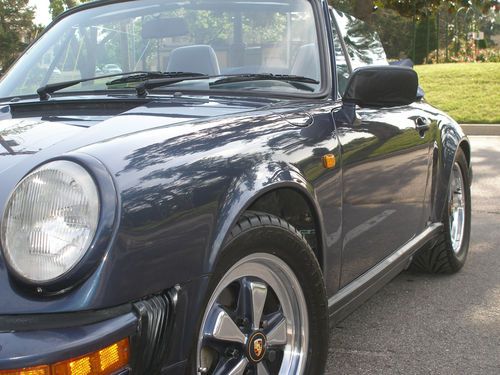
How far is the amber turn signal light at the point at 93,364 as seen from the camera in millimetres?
1296

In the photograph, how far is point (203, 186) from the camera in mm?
1654

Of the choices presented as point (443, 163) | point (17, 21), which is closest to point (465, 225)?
point (443, 163)

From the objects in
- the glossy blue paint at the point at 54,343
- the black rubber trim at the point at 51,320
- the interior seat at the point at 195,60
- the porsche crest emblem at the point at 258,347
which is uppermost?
the interior seat at the point at 195,60

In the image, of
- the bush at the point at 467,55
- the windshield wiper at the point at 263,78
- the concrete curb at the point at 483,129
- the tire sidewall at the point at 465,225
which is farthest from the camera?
the bush at the point at 467,55

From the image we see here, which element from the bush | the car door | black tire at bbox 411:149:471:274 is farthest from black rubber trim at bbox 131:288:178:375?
the bush

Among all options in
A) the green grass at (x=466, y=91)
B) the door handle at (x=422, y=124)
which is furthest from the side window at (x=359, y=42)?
the green grass at (x=466, y=91)

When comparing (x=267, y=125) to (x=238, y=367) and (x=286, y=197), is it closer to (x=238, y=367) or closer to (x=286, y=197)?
(x=286, y=197)

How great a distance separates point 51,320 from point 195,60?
1.60 meters

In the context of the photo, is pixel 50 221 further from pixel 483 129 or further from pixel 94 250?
pixel 483 129

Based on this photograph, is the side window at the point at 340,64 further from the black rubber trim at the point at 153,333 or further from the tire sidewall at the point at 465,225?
the black rubber trim at the point at 153,333

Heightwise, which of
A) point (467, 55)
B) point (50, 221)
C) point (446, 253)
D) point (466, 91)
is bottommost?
point (466, 91)

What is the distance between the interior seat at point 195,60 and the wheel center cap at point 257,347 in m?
1.21

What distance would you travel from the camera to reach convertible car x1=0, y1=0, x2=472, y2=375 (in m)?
1.43

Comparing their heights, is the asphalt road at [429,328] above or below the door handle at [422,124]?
below
